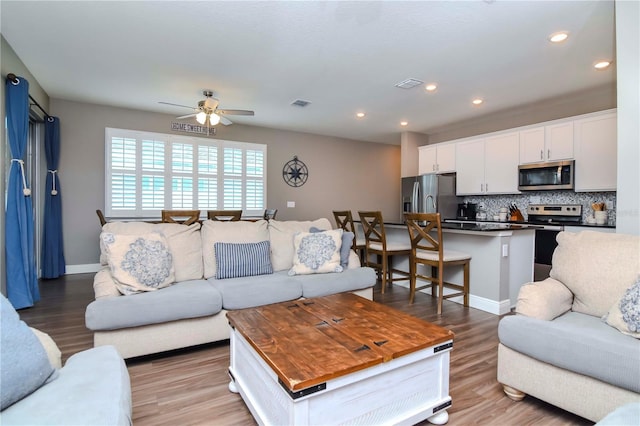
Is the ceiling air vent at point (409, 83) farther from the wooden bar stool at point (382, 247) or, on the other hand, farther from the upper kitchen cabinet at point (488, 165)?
the upper kitchen cabinet at point (488, 165)

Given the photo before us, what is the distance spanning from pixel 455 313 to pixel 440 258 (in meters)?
0.61

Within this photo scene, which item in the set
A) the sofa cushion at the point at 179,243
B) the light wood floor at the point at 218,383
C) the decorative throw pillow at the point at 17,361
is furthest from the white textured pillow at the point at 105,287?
the decorative throw pillow at the point at 17,361

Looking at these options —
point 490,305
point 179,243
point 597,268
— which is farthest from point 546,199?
point 179,243

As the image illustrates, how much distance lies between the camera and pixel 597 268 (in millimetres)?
1985

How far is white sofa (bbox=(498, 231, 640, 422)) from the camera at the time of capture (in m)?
1.48

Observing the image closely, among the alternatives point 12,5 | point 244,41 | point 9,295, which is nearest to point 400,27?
point 244,41

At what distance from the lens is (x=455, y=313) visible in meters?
3.35

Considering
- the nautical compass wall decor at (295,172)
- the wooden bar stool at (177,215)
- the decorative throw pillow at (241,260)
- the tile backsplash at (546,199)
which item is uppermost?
the nautical compass wall decor at (295,172)

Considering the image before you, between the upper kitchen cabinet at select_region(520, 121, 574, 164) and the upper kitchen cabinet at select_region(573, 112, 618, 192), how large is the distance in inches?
3.9

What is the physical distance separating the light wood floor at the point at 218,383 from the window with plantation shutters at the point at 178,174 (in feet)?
7.99

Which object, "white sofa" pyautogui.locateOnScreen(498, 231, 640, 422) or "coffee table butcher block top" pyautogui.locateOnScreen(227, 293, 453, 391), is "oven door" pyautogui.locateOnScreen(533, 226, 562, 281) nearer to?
"white sofa" pyautogui.locateOnScreen(498, 231, 640, 422)

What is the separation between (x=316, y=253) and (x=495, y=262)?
1899 mm

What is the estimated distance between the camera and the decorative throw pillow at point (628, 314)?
1580 mm

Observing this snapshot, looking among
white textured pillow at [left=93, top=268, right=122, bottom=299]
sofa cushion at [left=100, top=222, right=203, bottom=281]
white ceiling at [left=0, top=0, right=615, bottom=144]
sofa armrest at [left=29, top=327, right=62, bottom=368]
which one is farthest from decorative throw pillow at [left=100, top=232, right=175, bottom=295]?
white ceiling at [left=0, top=0, right=615, bottom=144]
